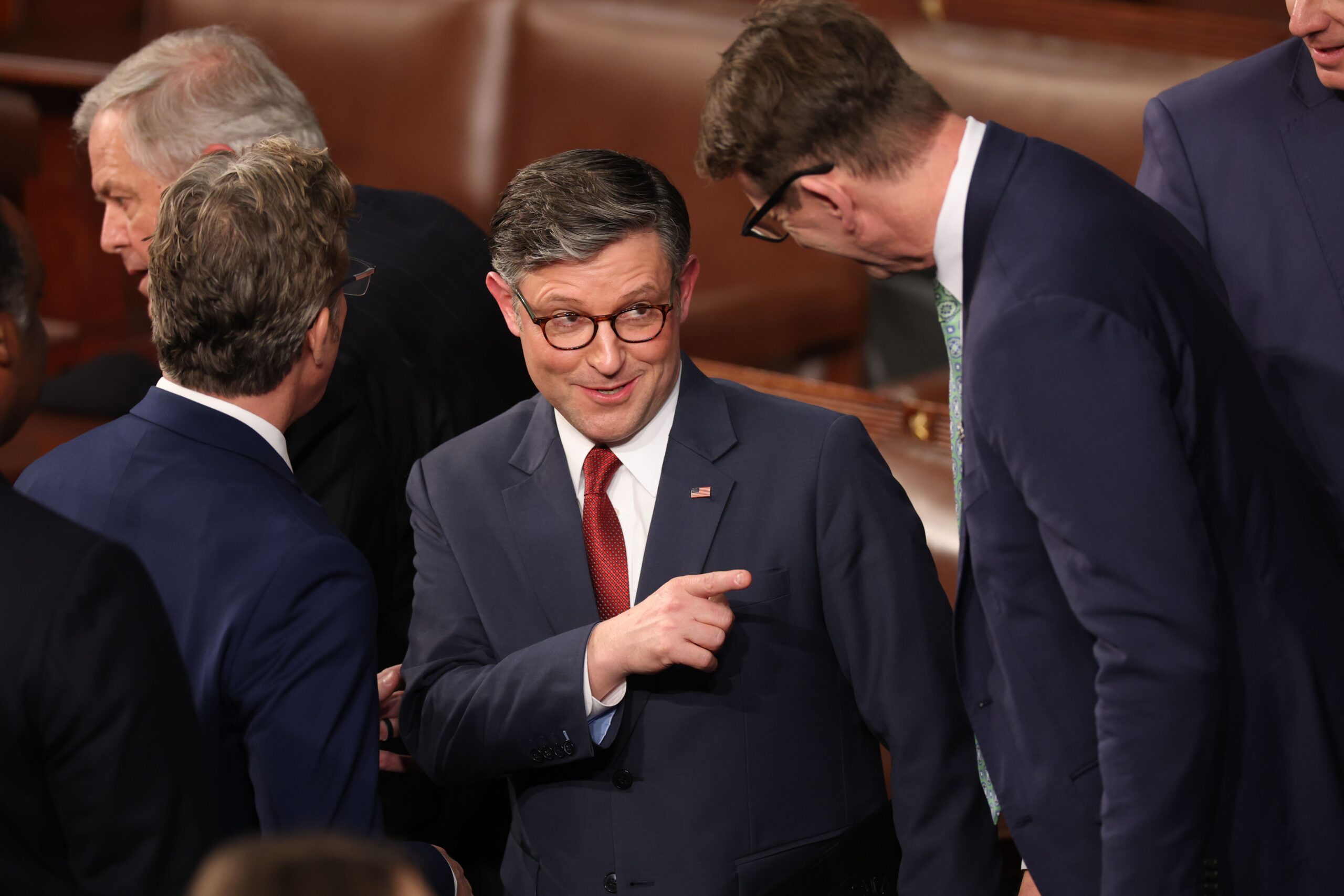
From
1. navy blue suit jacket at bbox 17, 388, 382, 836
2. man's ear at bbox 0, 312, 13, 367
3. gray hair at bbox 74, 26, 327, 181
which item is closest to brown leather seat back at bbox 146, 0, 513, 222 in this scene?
gray hair at bbox 74, 26, 327, 181

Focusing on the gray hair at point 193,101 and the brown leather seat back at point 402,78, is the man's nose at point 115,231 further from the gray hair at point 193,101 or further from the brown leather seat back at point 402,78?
the brown leather seat back at point 402,78

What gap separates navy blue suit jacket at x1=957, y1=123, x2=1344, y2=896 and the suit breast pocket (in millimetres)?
219

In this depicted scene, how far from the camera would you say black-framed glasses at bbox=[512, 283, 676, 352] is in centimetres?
183

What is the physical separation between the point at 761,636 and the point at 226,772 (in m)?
0.66

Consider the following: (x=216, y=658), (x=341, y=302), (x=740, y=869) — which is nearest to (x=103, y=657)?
(x=216, y=658)

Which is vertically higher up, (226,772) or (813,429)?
(813,429)

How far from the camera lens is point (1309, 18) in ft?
6.11

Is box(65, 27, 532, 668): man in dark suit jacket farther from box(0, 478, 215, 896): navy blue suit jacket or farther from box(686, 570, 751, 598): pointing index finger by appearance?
box(0, 478, 215, 896): navy blue suit jacket

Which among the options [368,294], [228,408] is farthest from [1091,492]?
[368,294]

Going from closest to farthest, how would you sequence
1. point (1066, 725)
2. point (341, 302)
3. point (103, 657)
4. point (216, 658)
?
point (103, 657) → point (216, 658) → point (1066, 725) → point (341, 302)

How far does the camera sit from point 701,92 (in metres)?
4.25

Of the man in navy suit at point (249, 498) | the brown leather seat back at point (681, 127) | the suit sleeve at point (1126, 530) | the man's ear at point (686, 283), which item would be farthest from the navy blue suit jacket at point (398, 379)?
the brown leather seat back at point (681, 127)

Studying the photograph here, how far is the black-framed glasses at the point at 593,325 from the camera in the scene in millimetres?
1835

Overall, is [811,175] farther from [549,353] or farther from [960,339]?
[549,353]
